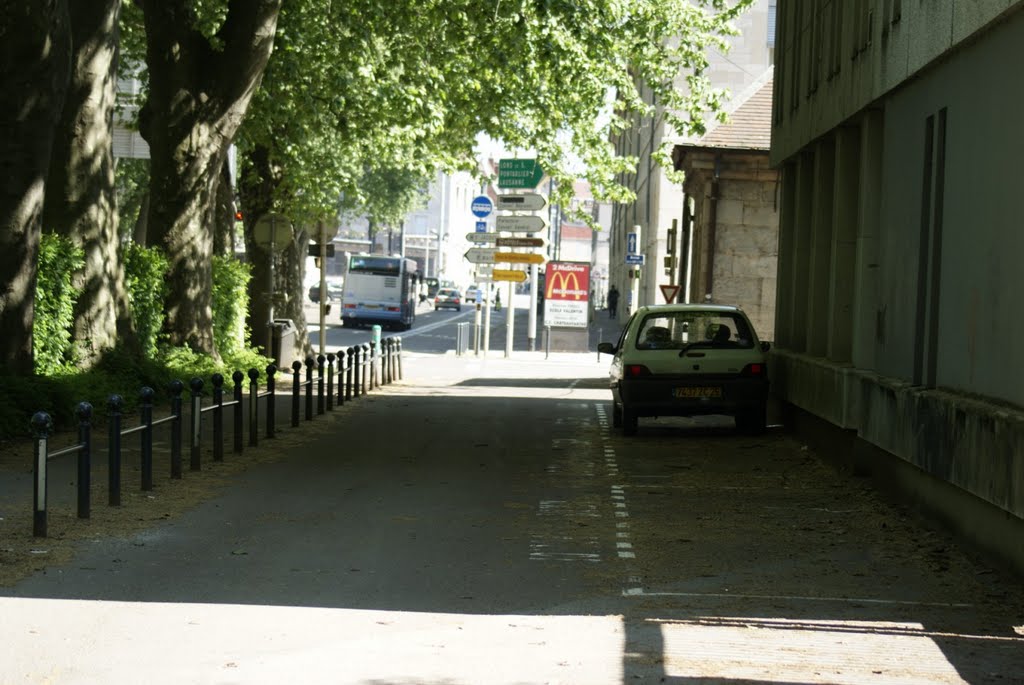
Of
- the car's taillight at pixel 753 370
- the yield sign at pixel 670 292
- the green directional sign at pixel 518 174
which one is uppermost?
the green directional sign at pixel 518 174

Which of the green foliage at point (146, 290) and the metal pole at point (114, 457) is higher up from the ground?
the green foliage at point (146, 290)

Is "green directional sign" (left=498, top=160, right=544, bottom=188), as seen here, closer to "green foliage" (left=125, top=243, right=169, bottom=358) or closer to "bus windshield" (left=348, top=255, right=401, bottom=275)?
"green foliage" (left=125, top=243, right=169, bottom=358)

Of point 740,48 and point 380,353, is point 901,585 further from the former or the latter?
point 740,48

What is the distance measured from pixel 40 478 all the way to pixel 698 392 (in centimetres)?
1026

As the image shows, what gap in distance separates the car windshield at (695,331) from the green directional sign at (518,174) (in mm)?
16029

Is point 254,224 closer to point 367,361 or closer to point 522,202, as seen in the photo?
point 367,361

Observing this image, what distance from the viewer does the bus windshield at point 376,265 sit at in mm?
68062

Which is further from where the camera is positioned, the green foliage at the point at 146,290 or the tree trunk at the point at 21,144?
Answer: the green foliage at the point at 146,290

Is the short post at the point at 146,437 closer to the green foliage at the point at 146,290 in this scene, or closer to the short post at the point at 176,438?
the short post at the point at 176,438

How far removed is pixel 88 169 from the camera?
746 inches

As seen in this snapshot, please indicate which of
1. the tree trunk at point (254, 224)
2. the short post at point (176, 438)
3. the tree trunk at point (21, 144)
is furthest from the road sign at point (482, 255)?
the short post at point (176, 438)

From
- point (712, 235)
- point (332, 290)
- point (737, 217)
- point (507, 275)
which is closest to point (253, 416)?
point (712, 235)

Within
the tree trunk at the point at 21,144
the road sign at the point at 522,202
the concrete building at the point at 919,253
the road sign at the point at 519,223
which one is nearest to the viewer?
the concrete building at the point at 919,253

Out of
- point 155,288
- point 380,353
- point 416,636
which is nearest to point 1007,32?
point 416,636
